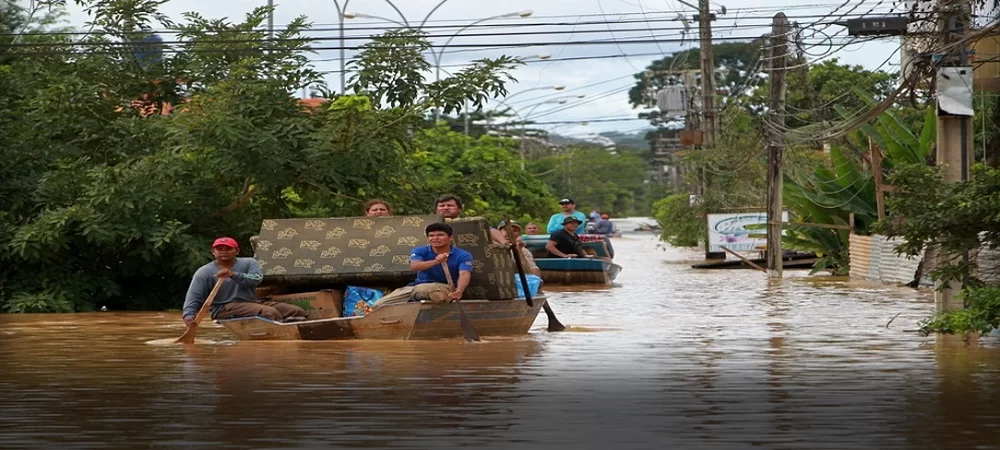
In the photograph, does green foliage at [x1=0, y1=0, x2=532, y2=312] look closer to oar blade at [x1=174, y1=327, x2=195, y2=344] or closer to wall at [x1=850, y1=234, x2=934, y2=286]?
oar blade at [x1=174, y1=327, x2=195, y2=344]

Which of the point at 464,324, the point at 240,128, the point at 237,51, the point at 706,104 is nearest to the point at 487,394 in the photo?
the point at 464,324

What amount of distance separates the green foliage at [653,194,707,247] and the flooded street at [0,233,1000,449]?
34110 millimetres

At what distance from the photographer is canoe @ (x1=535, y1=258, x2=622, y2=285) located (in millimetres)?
33719

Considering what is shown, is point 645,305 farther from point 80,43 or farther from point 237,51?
point 80,43

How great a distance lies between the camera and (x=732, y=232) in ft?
147

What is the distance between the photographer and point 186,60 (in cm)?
2852

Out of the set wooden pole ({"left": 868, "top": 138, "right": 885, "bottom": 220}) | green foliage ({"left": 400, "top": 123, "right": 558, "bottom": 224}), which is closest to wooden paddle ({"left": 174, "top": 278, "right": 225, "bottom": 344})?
wooden pole ({"left": 868, "top": 138, "right": 885, "bottom": 220})

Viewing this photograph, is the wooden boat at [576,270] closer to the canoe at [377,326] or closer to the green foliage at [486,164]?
the green foliage at [486,164]

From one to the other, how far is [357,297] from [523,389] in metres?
6.03

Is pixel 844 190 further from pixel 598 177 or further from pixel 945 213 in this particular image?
pixel 598 177

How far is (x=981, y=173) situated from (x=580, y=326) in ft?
21.2

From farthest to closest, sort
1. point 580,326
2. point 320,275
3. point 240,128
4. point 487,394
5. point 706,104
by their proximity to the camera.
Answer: point 706,104, point 240,128, point 580,326, point 320,275, point 487,394

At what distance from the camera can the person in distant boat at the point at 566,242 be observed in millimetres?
34188

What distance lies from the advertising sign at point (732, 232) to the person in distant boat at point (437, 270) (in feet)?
90.0
